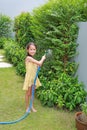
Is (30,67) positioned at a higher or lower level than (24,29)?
lower

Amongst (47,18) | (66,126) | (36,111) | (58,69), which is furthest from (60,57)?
(66,126)

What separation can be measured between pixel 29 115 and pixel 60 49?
1.52 m

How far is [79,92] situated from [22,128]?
51.0 inches

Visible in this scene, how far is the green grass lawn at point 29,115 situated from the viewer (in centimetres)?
429

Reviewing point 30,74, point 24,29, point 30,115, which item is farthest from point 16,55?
point 30,115

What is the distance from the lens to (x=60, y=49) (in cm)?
555

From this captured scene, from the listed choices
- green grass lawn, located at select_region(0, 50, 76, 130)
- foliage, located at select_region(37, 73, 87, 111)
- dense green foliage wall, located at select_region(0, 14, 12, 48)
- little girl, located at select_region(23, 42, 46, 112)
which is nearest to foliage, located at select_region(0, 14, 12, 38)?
dense green foliage wall, located at select_region(0, 14, 12, 48)

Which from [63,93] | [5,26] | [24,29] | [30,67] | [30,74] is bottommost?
[63,93]

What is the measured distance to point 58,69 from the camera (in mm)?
5598

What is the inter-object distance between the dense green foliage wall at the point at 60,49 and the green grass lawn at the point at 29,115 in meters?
0.21

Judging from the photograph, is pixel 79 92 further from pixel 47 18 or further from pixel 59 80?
pixel 47 18

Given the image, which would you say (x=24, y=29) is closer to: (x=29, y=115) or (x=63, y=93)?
(x=63, y=93)

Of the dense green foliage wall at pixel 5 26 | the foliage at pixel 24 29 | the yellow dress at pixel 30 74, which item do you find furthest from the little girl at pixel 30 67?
the dense green foliage wall at pixel 5 26

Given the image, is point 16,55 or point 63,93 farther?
point 16,55
